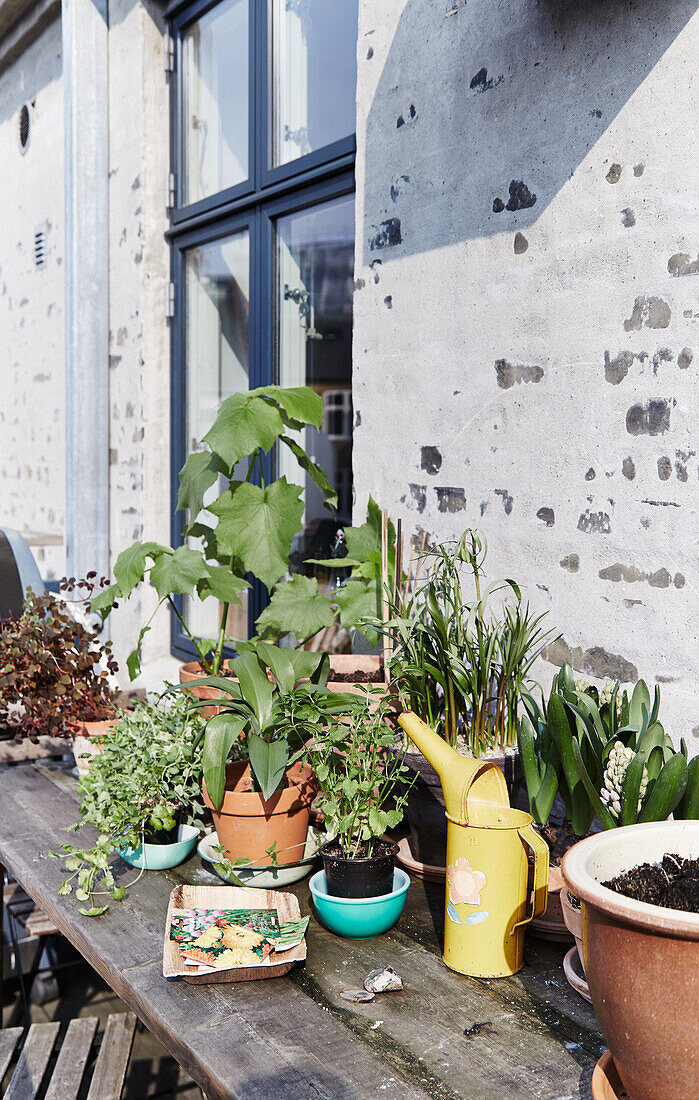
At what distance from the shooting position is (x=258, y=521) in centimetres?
230

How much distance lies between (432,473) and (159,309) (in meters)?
2.12

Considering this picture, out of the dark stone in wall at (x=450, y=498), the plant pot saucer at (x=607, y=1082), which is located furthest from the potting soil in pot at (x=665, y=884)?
the dark stone in wall at (x=450, y=498)

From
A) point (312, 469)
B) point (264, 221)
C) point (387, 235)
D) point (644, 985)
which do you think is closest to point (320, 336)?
point (264, 221)

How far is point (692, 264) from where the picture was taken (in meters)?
1.68

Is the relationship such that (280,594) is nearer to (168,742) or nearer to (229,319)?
(168,742)

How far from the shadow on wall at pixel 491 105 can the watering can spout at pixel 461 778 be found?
1179mm

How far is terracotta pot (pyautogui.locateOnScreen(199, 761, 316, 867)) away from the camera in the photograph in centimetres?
163

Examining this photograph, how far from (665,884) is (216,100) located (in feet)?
11.6

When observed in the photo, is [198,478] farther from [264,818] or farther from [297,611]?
[264,818]

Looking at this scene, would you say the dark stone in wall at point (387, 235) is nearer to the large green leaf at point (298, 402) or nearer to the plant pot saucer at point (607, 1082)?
the large green leaf at point (298, 402)

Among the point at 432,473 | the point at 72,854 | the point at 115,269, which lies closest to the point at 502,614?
the point at 432,473

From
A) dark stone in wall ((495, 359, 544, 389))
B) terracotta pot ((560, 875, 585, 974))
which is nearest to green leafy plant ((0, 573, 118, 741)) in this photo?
dark stone in wall ((495, 359, 544, 389))

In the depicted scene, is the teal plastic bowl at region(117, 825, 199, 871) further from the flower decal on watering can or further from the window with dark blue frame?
the window with dark blue frame

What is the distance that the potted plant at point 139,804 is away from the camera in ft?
5.46
